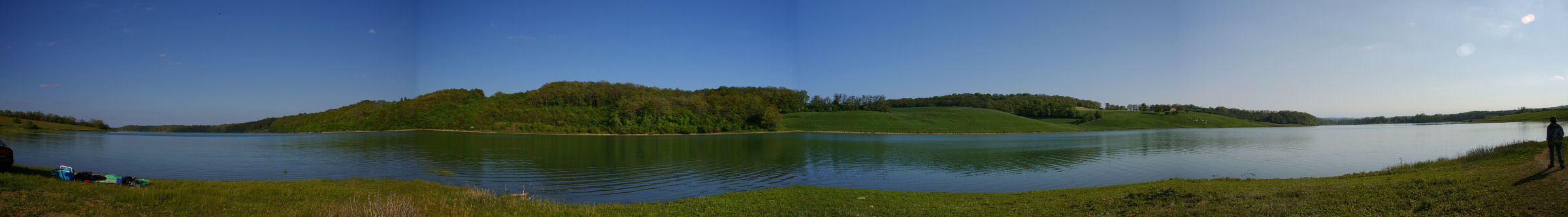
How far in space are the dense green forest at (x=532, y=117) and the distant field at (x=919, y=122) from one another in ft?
18.6

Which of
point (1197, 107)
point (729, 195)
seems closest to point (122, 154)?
point (729, 195)

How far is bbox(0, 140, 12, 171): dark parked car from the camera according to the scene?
9.48m

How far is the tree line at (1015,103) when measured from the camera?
104 metres

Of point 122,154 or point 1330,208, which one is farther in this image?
point 122,154

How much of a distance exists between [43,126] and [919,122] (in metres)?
70.1

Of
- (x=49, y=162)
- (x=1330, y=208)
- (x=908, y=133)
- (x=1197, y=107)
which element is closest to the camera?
(x=1330, y=208)

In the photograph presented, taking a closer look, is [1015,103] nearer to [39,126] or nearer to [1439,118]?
[1439,118]

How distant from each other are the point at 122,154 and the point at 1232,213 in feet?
114

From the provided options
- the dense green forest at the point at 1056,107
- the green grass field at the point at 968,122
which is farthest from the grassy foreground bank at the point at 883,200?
the dense green forest at the point at 1056,107

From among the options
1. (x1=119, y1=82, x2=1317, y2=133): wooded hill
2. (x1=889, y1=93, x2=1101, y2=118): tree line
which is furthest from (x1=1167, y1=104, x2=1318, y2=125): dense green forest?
(x1=119, y1=82, x2=1317, y2=133): wooded hill

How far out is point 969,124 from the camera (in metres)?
71.6

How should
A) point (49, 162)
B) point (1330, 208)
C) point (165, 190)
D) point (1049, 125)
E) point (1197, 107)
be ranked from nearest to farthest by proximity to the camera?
→ point (1330, 208)
point (165, 190)
point (49, 162)
point (1049, 125)
point (1197, 107)

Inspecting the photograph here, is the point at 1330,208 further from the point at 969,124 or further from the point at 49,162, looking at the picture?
the point at 969,124

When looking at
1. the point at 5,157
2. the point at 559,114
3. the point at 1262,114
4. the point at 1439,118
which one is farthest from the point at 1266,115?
the point at 5,157
